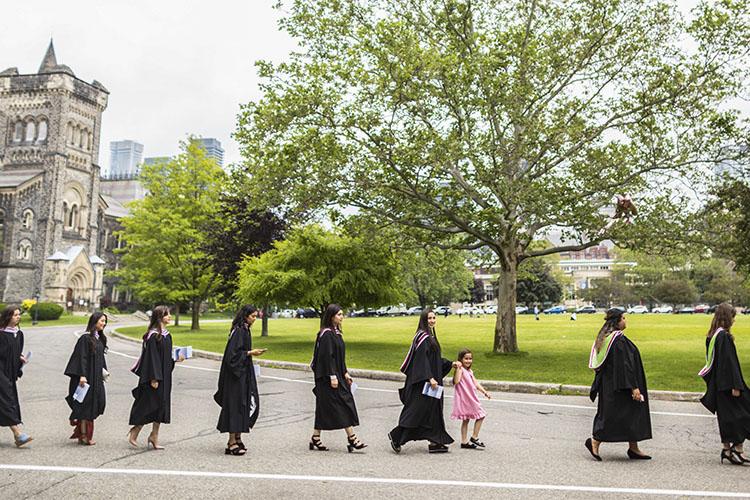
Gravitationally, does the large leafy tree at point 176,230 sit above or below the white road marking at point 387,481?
above

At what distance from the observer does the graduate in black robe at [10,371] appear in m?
7.50

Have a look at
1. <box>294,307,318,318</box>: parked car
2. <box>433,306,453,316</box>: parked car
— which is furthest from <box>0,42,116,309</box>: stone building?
<box>433,306,453,316</box>: parked car

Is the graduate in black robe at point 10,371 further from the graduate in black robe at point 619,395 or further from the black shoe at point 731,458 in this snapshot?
the black shoe at point 731,458

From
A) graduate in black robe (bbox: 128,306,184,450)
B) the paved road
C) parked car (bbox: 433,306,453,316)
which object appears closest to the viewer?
the paved road

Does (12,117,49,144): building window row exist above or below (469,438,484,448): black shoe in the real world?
above

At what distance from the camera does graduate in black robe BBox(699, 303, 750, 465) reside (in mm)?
7203

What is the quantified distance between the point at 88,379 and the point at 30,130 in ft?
227

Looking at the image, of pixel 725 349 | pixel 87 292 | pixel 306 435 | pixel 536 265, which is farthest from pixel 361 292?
pixel 536 265

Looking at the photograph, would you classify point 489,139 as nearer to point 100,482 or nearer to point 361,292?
point 361,292

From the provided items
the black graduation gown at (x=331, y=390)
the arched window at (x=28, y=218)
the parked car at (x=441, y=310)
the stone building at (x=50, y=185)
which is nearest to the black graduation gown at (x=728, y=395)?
the black graduation gown at (x=331, y=390)

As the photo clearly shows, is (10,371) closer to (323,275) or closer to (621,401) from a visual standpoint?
(621,401)

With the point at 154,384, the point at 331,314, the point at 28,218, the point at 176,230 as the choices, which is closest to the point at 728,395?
the point at 331,314

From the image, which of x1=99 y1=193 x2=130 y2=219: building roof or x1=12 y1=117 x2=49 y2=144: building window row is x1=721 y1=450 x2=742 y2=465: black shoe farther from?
x1=99 y1=193 x2=130 y2=219: building roof

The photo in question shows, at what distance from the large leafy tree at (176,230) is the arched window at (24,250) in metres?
25.2
